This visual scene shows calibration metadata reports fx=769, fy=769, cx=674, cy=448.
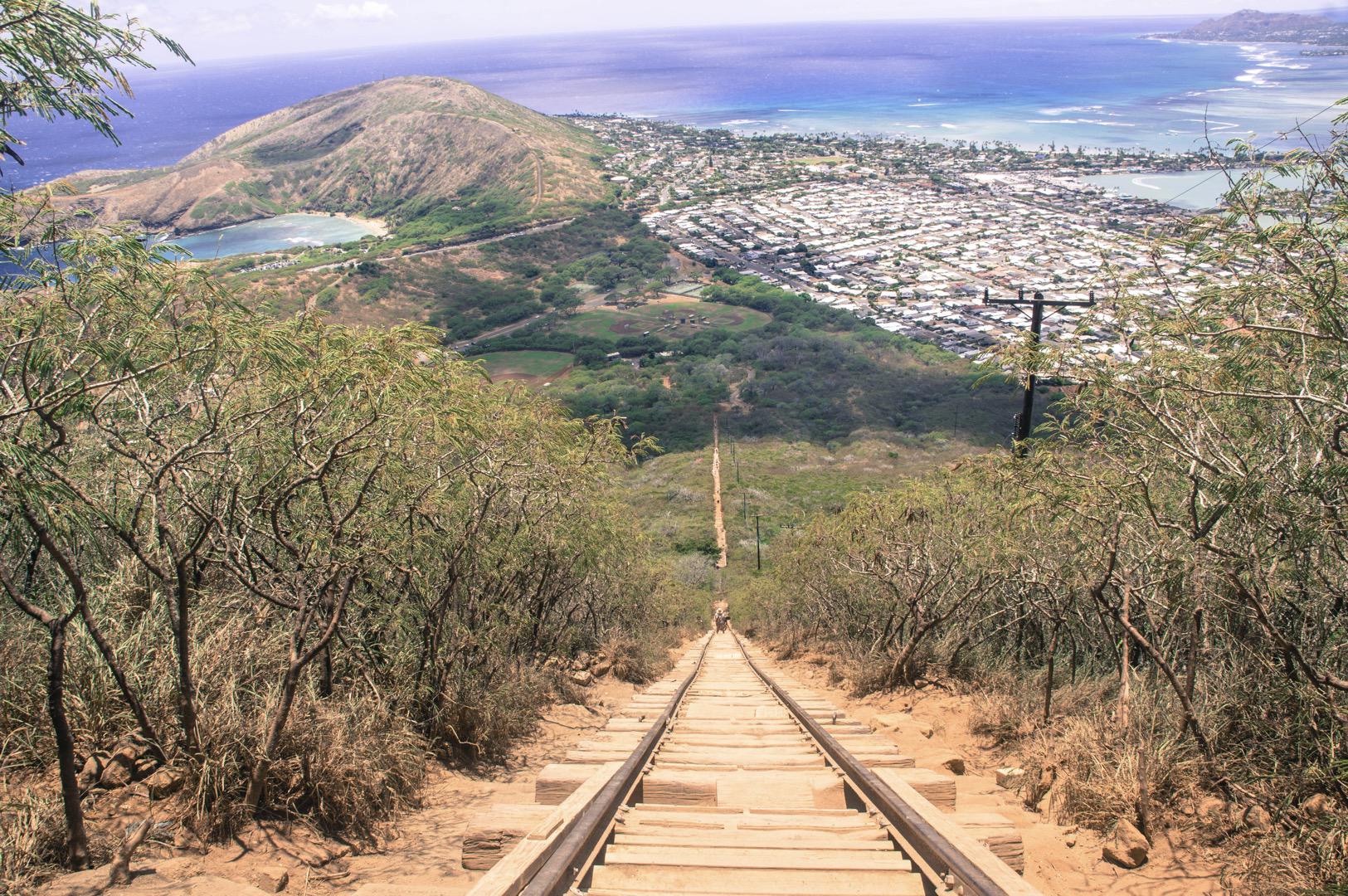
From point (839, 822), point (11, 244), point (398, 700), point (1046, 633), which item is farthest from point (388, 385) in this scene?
point (1046, 633)

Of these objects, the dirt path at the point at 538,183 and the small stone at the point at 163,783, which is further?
the dirt path at the point at 538,183

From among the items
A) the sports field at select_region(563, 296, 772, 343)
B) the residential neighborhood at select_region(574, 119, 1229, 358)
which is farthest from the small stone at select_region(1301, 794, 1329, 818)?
the sports field at select_region(563, 296, 772, 343)

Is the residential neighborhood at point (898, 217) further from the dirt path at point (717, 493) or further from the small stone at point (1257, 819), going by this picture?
the small stone at point (1257, 819)

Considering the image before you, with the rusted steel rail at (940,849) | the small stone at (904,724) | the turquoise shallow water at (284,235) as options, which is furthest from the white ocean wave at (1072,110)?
the rusted steel rail at (940,849)

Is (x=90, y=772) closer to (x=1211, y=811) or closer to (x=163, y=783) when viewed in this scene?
(x=163, y=783)

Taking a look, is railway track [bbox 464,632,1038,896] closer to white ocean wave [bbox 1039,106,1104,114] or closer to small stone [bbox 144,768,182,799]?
small stone [bbox 144,768,182,799]

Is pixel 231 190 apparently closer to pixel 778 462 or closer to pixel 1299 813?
pixel 778 462

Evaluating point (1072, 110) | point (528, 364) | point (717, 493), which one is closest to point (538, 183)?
point (528, 364)
